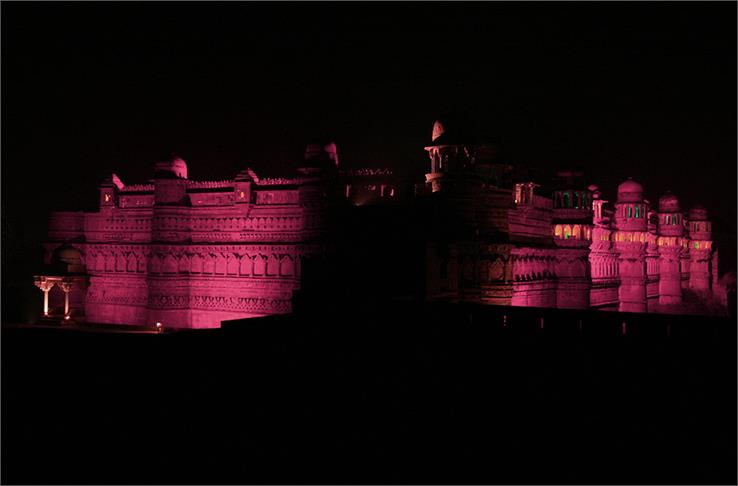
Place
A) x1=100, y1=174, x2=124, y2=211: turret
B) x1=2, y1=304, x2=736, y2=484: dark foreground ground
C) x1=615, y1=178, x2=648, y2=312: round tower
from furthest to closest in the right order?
x1=615, y1=178, x2=648, y2=312: round tower, x1=100, y1=174, x2=124, y2=211: turret, x1=2, y1=304, x2=736, y2=484: dark foreground ground

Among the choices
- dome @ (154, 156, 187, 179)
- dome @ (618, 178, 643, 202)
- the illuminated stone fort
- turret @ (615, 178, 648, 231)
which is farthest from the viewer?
turret @ (615, 178, 648, 231)

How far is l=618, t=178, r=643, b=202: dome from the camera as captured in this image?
44.6m

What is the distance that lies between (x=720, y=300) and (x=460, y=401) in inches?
1717

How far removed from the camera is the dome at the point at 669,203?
170 ft

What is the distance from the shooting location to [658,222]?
5281 centimetres

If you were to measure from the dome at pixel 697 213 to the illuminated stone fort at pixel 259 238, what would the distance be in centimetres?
1294

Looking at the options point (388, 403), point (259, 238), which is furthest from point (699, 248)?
point (388, 403)

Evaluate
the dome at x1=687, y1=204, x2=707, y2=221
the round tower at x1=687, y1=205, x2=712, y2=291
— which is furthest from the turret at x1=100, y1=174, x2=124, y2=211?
the round tower at x1=687, y1=205, x2=712, y2=291

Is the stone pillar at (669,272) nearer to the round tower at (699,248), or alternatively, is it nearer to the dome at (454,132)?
the round tower at (699,248)

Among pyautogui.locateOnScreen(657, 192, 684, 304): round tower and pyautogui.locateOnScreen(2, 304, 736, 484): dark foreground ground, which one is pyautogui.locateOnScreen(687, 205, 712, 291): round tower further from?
pyautogui.locateOnScreen(2, 304, 736, 484): dark foreground ground

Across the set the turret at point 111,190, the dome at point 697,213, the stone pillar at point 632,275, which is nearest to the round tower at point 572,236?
the stone pillar at point 632,275

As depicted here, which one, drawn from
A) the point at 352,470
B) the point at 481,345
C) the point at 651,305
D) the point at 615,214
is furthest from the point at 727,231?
the point at 352,470

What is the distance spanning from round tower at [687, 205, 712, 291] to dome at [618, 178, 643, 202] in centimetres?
1308

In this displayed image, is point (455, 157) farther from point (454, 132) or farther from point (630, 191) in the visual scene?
point (630, 191)
